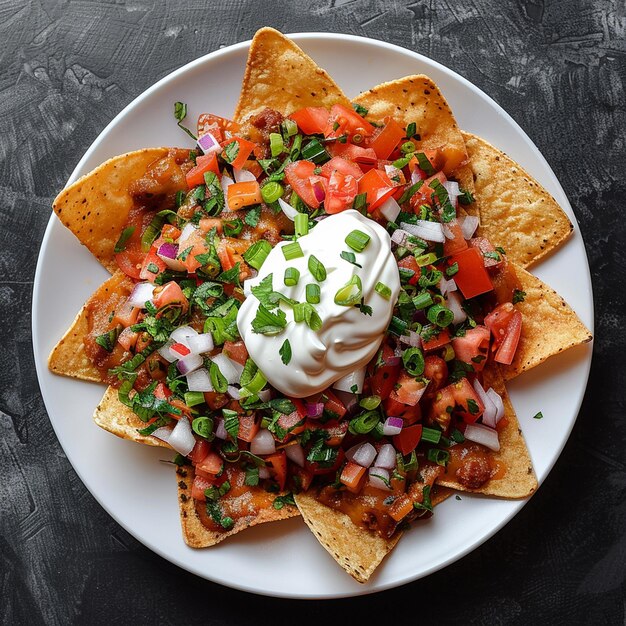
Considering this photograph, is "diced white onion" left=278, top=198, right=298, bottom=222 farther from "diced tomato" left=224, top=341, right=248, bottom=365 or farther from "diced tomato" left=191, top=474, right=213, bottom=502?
"diced tomato" left=191, top=474, right=213, bottom=502

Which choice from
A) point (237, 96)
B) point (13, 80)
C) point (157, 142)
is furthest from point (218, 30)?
point (13, 80)

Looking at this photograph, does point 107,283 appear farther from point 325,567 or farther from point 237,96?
point 325,567

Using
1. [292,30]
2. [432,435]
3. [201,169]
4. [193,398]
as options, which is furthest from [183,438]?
[292,30]

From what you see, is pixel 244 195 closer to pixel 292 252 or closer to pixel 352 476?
pixel 292 252

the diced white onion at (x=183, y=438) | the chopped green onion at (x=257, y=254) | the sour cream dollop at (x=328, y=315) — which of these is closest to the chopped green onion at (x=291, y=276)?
the sour cream dollop at (x=328, y=315)

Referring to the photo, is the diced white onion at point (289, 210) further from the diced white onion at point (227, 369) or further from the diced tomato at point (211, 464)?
the diced tomato at point (211, 464)

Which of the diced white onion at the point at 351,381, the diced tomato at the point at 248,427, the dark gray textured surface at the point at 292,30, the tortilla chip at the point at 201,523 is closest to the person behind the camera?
the diced white onion at the point at 351,381
